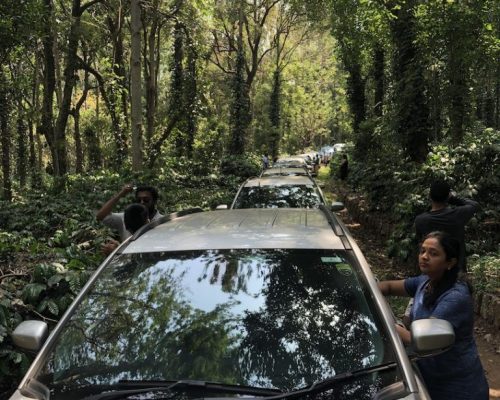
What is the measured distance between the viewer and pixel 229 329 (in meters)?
2.62

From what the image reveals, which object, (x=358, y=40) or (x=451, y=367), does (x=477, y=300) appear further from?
(x=358, y=40)

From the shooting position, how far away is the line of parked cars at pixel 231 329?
2.29 metres

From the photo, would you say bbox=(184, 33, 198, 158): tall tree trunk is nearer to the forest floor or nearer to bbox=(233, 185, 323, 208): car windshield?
the forest floor

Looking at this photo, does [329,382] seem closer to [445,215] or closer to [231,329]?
[231,329]

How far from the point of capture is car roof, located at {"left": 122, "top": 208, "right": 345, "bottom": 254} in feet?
10.5

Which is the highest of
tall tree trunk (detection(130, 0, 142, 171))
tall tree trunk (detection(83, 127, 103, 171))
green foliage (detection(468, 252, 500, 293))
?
tall tree trunk (detection(130, 0, 142, 171))

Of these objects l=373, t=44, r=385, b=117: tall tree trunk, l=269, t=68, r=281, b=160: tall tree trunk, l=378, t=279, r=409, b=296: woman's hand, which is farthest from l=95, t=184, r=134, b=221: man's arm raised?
l=269, t=68, r=281, b=160: tall tree trunk

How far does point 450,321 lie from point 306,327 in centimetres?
87

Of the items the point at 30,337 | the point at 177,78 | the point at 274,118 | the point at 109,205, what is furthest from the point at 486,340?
the point at 274,118

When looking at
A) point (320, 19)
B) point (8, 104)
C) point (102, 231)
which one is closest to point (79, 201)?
point (102, 231)

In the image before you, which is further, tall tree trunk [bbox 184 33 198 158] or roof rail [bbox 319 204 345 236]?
tall tree trunk [bbox 184 33 198 158]

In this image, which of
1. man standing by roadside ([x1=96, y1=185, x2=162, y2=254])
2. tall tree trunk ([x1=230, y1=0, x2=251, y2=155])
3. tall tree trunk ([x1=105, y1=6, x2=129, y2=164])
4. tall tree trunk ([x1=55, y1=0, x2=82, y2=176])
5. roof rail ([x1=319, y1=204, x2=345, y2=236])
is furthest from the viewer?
tall tree trunk ([x1=230, y1=0, x2=251, y2=155])

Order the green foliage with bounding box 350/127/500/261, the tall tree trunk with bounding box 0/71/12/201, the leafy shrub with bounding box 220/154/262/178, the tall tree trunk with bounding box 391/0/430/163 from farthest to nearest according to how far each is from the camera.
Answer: the leafy shrub with bounding box 220/154/262/178 < the tall tree trunk with bounding box 0/71/12/201 < the tall tree trunk with bounding box 391/0/430/163 < the green foliage with bounding box 350/127/500/261

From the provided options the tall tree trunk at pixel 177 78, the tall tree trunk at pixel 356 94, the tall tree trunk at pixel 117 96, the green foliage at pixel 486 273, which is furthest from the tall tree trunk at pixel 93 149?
the green foliage at pixel 486 273
